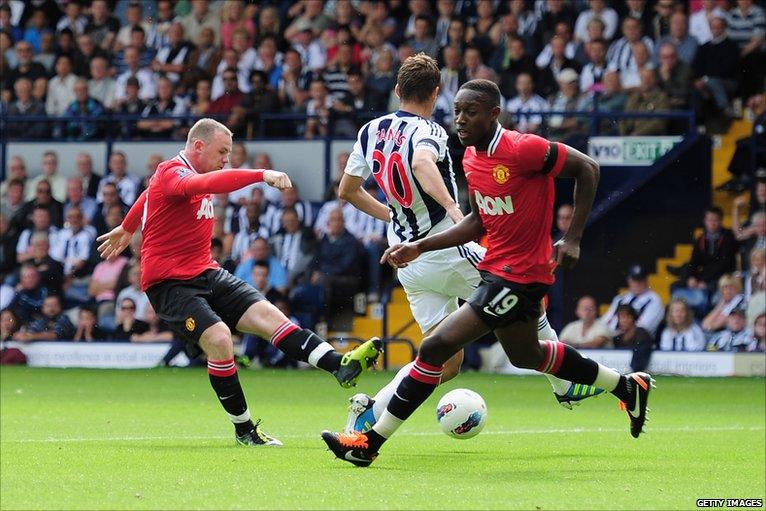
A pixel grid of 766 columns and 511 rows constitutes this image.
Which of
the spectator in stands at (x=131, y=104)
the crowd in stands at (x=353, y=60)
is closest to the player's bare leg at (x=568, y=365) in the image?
the crowd in stands at (x=353, y=60)

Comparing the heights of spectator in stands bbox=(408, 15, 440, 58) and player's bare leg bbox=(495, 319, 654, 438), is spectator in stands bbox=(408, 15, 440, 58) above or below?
above

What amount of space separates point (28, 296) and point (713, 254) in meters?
9.16

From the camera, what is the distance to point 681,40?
20.2 metres

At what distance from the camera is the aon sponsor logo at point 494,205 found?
8.79 meters

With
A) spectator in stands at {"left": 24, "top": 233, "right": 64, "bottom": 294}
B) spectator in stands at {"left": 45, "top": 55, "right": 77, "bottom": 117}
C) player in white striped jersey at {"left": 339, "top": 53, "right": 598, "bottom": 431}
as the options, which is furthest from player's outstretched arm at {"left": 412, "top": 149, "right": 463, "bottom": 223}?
spectator in stands at {"left": 45, "top": 55, "right": 77, "bottom": 117}

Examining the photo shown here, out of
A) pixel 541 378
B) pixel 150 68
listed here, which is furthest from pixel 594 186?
pixel 150 68

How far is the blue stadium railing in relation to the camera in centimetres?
1947

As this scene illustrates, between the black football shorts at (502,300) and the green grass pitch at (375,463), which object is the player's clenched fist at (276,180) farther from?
the green grass pitch at (375,463)

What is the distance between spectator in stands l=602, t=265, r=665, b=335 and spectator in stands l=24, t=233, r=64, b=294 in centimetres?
757

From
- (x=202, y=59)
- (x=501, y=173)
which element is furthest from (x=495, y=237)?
(x=202, y=59)

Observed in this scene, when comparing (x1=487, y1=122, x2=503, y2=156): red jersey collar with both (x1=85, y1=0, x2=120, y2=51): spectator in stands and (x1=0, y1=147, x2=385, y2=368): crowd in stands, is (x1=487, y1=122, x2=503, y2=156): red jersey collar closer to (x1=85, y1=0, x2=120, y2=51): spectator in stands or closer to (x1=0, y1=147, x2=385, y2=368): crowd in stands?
(x1=0, y1=147, x2=385, y2=368): crowd in stands

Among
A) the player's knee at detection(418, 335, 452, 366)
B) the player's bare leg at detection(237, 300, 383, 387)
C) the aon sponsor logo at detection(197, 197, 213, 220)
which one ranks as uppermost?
the aon sponsor logo at detection(197, 197, 213, 220)

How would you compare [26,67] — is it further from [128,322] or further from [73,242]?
[128,322]

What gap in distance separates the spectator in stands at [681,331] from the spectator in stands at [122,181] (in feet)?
26.4
